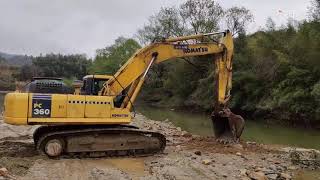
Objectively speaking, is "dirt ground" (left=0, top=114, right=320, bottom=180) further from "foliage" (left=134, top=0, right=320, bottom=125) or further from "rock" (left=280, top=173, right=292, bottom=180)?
"foliage" (left=134, top=0, right=320, bottom=125)

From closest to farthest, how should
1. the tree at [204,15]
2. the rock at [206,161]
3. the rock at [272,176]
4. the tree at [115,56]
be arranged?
the rock at [272,176]
the rock at [206,161]
the tree at [204,15]
the tree at [115,56]

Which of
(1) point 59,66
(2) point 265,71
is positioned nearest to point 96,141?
(2) point 265,71

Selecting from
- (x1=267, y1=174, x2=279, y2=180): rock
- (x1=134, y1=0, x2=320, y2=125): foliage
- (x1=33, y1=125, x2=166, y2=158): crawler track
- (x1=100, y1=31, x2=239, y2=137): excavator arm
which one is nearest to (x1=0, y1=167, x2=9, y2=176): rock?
(x1=33, y1=125, x2=166, y2=158): crawler track

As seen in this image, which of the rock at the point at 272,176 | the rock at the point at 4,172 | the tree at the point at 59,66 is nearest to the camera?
the rock at the point at 4,172

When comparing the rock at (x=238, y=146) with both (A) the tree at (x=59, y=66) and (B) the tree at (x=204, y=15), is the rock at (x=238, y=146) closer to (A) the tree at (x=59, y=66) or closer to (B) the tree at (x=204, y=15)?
(B) the tree at (x=204, y=15)

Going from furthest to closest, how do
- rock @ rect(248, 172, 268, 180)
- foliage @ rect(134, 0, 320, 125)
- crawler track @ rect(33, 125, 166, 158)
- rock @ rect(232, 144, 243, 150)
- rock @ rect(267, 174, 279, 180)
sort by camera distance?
foliage @ rect(134, 0, 320, 125)
rock @ rect(232, 144, 243, 150)
crawler track @ rect(33, 125, 166, 158)
rock @ rect(267, 174, 279, 180)
rock @ rect(248, 172, 268, 180)

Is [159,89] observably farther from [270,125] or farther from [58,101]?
[58,101]

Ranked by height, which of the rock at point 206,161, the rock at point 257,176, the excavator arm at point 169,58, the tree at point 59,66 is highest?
the tree at point 59,66

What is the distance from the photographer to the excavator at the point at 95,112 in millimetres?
13375

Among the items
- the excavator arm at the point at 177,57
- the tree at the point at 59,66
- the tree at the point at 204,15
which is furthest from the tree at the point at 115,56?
the excavator arm at the point at 177,57

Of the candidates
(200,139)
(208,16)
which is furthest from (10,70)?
(200,139)

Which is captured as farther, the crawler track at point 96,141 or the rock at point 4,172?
the crawler track at point 96,141

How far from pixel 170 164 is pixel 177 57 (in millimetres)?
4081

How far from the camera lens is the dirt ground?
11.6 m
